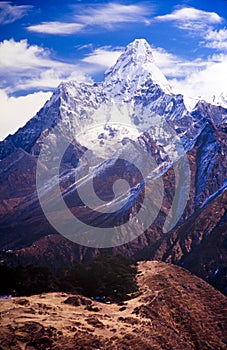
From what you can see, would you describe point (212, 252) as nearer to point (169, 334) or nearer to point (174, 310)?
point (174, 310)

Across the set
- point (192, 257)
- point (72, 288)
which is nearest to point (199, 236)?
point (192, 257)

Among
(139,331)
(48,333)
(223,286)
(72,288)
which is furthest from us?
(223,286)

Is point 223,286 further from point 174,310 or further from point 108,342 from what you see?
point 108,342

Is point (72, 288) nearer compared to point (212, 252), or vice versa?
point (72, 288)

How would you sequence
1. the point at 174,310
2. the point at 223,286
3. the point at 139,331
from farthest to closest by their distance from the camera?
A: the point at 223,286 → the point at 174,310 → the point at 139,331

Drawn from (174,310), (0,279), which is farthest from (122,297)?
(0,279)

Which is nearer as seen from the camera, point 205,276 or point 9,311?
point 9,311
